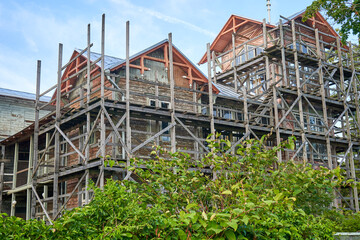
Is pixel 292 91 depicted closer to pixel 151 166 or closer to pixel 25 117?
pixel 25 117

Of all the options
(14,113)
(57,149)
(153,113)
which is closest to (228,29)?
(153,113)

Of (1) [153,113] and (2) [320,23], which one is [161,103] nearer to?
(1) [153,113]

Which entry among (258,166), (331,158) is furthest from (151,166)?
Result: (331,158)

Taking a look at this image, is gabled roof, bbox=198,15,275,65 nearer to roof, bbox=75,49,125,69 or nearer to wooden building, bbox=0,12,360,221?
wooden building, bbox=0,12,360,221

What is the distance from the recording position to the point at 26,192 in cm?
2603

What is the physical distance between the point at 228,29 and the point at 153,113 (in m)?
16.5

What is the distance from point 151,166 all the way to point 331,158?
23.8 metres

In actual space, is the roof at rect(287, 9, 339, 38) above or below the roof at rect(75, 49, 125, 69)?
above

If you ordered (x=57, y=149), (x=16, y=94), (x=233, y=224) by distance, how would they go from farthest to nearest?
1. (x=16, y=94)
2. (x=57, y=149)
3. (x=233, y=224)

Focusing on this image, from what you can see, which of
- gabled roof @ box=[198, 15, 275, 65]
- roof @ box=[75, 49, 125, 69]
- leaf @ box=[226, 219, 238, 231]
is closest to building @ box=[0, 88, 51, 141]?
roof @ box=[75, 49, 125, 69]

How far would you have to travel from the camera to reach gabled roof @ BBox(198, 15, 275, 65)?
1310 inches

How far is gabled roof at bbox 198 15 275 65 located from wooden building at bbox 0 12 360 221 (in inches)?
4.9

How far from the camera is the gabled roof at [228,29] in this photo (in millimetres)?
33281

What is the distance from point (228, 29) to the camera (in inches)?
1373
